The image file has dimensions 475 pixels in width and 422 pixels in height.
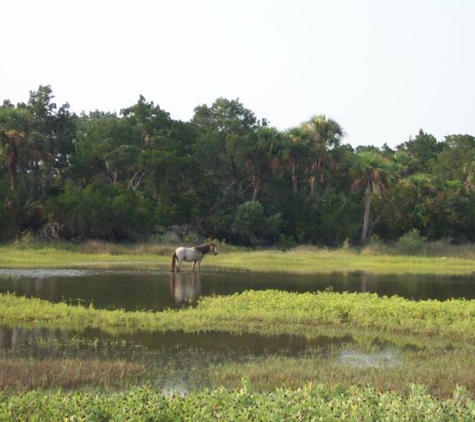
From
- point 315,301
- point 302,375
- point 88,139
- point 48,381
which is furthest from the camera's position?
point 88,139

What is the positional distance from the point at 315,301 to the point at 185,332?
5.40m

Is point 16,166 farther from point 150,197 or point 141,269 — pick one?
point 141,269

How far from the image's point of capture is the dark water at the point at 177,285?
22.6 m

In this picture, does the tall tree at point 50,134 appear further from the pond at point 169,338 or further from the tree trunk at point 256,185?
the pond at point 169,338

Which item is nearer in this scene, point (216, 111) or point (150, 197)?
point (150, 197)

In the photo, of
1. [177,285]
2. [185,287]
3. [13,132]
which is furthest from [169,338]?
[13,132]

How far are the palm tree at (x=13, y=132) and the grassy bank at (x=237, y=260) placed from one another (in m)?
7.21

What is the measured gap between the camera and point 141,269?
1340 inches

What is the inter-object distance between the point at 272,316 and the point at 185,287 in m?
7.96

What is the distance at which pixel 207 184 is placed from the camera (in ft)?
185

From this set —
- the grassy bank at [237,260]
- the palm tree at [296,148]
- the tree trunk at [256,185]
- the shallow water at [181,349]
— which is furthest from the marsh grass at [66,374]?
the tree trunk at [256,185]

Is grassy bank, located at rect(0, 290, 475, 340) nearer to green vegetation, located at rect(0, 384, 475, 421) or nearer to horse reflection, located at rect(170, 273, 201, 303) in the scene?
horse reflection, located at rect(170, 273, 201, 303)

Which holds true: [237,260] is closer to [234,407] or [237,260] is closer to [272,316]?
[272,316]

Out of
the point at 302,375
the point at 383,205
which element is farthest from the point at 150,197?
the point at 302,375
